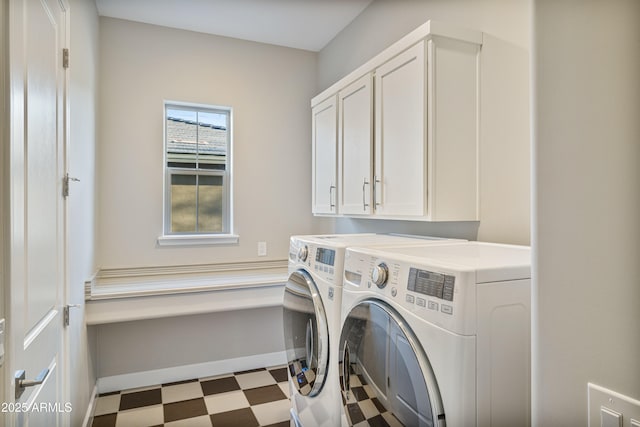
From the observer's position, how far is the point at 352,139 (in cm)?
236

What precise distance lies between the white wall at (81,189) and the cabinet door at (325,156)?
1.50 m

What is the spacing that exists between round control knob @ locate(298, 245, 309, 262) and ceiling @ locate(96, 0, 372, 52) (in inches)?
71.6

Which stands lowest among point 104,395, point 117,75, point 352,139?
point 104,395

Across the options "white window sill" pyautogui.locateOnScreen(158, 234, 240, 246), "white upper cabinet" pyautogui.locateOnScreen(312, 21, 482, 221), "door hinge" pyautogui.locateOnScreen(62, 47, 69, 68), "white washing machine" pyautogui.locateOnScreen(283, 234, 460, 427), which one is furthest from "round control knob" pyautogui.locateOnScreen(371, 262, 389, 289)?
"white window sill" pyautogui.locateOnScreen(158, 234, 240, 246)

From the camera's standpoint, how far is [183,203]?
3133mm

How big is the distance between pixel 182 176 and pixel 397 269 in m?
2.45

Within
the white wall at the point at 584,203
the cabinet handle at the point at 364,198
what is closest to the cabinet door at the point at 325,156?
the cabinet handle at the point at 364,198

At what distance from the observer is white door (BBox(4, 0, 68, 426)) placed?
97 centimetres

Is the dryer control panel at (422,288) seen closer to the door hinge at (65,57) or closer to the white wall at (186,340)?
the door hinge at (65,57)

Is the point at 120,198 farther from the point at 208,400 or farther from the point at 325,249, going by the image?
the point at 325,249

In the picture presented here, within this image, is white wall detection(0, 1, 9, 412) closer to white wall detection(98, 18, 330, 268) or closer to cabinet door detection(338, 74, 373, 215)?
cabinet door detection(338, 74, 373, 215)

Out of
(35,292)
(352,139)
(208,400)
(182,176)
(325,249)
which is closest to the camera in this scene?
(35,292)

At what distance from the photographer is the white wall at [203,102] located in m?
2.84

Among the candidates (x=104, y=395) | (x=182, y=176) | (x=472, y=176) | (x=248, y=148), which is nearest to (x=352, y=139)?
(x=472, y=176)
